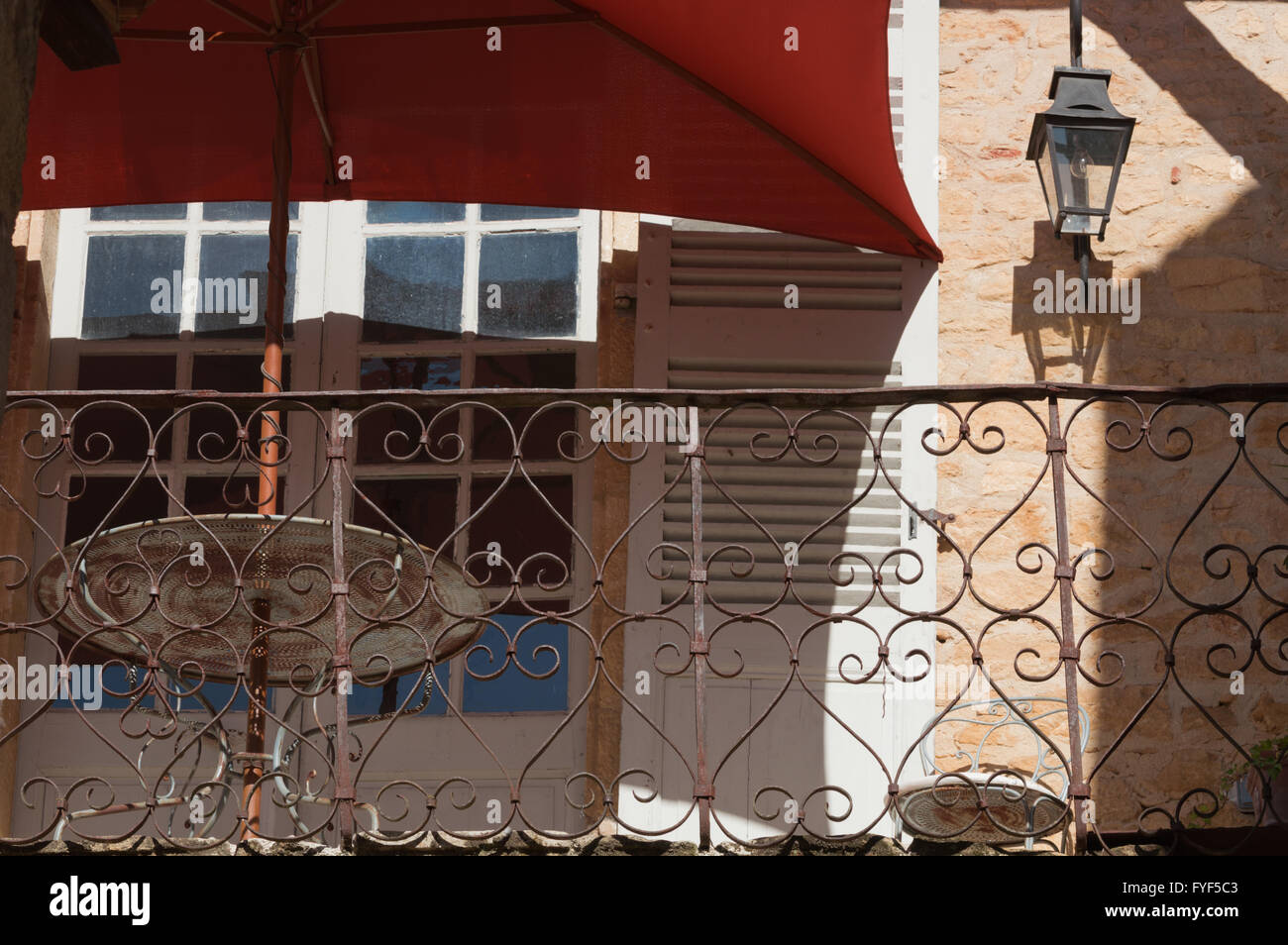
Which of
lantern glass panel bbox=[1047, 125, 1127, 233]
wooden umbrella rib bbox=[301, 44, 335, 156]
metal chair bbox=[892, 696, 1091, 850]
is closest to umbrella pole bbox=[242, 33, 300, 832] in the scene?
wooden umbrella rib bbox=[301, 44, 335, 156]

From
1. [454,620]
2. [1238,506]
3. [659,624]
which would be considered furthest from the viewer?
[1238,506]

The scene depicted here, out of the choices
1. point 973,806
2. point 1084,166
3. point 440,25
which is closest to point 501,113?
point 440,25

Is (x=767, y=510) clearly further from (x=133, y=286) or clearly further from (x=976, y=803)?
(x=133, y=286)

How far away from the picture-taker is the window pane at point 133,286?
6082mm

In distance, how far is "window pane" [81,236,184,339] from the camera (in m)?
6.08

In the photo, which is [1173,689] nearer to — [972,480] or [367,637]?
[972,480]

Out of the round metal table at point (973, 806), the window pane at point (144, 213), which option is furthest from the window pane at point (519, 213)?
the round metal table at point (973, 806)

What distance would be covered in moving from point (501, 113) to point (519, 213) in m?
0.55

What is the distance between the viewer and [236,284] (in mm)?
6109

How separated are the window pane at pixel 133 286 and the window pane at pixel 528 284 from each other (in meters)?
1.08

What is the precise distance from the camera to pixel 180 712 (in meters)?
5.64

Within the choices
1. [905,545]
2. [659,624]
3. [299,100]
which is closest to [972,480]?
[905,545]
